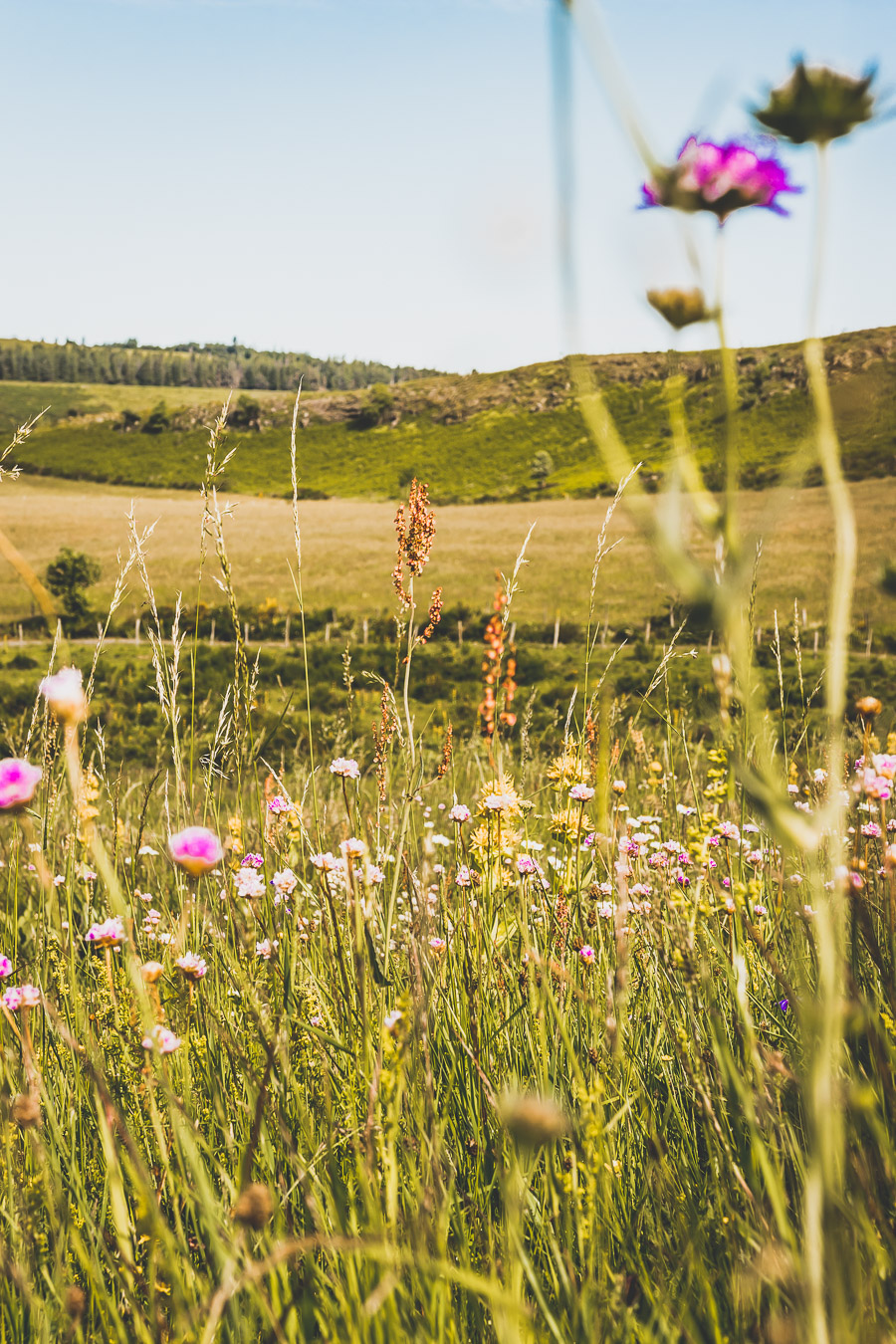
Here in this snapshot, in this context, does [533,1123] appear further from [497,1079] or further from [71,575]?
[71,575]

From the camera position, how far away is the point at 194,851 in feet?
2.35

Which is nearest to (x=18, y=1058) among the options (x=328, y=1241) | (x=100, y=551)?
(x=328, y=1241)

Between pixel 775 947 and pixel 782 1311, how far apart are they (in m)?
0.99

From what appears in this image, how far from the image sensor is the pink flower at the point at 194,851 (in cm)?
71

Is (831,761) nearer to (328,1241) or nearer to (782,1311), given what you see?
(328,1241)

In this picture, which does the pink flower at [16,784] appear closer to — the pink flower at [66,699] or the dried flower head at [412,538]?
the pink flower at [66,699]

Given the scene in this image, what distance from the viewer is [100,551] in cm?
3994

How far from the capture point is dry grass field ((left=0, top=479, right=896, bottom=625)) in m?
27.8

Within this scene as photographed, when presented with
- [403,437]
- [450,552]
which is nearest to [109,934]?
[450,552]

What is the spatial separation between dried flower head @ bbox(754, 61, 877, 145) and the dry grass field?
775 inches

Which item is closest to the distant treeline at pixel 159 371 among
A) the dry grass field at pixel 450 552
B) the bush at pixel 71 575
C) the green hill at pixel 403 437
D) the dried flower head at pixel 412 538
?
the green hill at pixel 403 437

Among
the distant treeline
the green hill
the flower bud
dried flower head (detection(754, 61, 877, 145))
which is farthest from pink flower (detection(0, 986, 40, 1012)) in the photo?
the distant treeline

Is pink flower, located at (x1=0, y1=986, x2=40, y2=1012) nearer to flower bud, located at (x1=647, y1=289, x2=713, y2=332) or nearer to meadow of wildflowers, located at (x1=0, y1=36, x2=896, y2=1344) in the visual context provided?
meadow of wildflowers, located at (x1=0, y1=36, x2=896, y2=1344)

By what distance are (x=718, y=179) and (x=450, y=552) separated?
3815 cm
